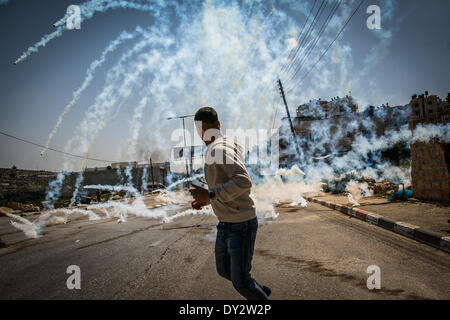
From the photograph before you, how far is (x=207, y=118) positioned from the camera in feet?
7.99

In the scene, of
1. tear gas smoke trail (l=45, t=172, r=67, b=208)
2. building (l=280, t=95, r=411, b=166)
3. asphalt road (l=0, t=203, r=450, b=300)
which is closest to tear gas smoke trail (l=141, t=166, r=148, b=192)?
tear gas smoke trail (l=45, t=172, r=67, b=208)

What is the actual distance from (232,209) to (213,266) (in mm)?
1996

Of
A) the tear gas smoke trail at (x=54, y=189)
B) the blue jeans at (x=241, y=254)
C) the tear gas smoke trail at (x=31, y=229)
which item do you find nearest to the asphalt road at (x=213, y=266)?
the blue jeans at (x=241, y=254)

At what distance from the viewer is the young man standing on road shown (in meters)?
2.12

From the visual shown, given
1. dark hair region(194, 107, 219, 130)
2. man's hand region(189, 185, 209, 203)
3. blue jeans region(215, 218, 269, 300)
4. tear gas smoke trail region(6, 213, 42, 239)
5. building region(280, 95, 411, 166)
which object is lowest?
tear gas smoke trail region(6, 213, 42, 239)

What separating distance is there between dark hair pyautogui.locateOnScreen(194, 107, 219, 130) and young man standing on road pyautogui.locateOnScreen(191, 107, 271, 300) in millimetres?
192

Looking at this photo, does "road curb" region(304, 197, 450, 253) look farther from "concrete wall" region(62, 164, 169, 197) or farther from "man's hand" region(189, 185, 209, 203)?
"concrete wall" region(62, 164, 169, 197)

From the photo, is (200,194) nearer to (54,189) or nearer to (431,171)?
(431,171)

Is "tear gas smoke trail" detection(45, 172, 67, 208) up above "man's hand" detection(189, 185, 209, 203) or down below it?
below

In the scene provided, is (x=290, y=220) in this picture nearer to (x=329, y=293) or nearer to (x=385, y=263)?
(x=385, y=263)

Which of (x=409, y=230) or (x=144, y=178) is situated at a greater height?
(x=144, y=178)

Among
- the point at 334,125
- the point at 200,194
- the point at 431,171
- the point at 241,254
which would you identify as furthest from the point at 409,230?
the point at 334,125
